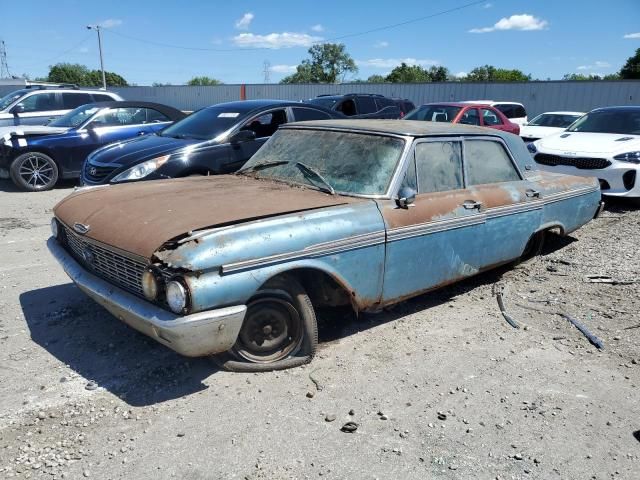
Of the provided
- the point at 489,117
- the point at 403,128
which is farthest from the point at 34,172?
the point at 489,117

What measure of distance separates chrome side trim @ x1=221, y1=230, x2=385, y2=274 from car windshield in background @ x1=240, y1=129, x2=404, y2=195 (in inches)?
16.2

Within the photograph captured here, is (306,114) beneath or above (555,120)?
above

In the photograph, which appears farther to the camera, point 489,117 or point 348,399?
point 489,117

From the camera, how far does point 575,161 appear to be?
324 inches

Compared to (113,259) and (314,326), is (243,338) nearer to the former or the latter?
(314,326)

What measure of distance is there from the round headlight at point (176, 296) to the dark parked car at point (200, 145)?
12.8 ft

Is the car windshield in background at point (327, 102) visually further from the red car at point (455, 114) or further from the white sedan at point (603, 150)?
the white sedan at point (603, 150)

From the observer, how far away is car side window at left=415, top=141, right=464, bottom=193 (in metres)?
4.01

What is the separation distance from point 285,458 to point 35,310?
2755 millimetres

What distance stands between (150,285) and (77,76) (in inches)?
3789

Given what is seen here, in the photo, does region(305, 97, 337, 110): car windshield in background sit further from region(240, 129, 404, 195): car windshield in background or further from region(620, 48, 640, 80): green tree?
region(620, 48, 640, 80): green tree

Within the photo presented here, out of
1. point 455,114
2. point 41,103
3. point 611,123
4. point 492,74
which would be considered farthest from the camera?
point 492,74

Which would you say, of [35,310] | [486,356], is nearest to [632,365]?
[486,356]

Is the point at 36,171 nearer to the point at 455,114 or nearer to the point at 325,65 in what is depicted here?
the point at 455,114
